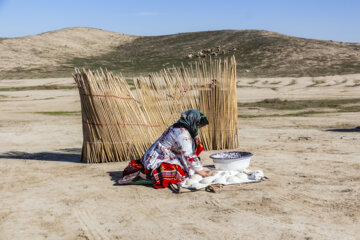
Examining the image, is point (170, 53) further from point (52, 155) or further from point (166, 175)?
point (166, 175)

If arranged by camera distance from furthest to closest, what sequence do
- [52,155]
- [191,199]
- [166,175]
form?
[52,155] < [166,175] < [191,199]

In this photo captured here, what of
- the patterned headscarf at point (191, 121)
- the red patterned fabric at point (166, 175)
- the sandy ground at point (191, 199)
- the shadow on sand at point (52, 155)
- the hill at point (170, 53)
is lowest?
the shadow on sand at point (52, 155)

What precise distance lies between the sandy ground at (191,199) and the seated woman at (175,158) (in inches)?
9.7

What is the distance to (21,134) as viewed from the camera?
9.55 metres

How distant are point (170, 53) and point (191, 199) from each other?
3906 centimetres

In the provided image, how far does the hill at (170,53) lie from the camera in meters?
31.1

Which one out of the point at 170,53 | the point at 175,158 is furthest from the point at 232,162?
the point at 170,53

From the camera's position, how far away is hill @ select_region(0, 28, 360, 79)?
102 feet

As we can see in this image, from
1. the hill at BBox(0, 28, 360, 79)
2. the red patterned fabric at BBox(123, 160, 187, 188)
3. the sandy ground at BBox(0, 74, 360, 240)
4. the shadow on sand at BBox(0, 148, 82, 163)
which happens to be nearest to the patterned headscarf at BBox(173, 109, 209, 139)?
the red patterned fabric at BBox(123, 160, 187, 188)

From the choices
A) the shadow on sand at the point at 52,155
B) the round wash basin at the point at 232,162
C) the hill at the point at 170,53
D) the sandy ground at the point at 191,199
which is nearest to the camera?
the sandy ground at the point at 191,199

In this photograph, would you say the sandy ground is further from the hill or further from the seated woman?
the hill

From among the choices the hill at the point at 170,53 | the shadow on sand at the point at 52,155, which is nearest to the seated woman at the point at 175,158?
the shadow on sand at the point at 52,155

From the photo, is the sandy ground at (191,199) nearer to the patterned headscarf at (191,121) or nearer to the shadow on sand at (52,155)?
the shadow on sand at (52,155)

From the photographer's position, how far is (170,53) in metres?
42.8
